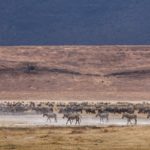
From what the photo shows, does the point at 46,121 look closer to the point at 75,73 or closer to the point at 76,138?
the point at 76,138

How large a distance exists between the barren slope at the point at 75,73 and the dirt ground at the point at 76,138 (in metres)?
53.1

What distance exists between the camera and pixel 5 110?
75.6 meters

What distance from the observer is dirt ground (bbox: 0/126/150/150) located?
137 ft

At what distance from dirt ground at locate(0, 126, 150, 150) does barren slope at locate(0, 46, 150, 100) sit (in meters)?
53.1

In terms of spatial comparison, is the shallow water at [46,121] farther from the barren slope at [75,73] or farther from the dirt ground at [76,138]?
the barren slope at [75,73]

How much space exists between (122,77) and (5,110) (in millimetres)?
44230

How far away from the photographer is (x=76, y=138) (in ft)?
152

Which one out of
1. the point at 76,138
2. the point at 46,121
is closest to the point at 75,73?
the point at 46,121

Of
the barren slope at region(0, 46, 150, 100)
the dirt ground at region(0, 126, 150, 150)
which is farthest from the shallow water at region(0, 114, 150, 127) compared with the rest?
the barren slope at region(0, 46, 150, 100)

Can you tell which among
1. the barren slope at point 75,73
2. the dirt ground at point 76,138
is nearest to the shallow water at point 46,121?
the dirt ground at point 76,138

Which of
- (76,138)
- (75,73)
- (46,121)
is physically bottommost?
(76,138)

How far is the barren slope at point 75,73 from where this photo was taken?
358 feet

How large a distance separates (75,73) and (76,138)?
239 feet

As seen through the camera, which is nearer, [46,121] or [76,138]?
[76,138]
